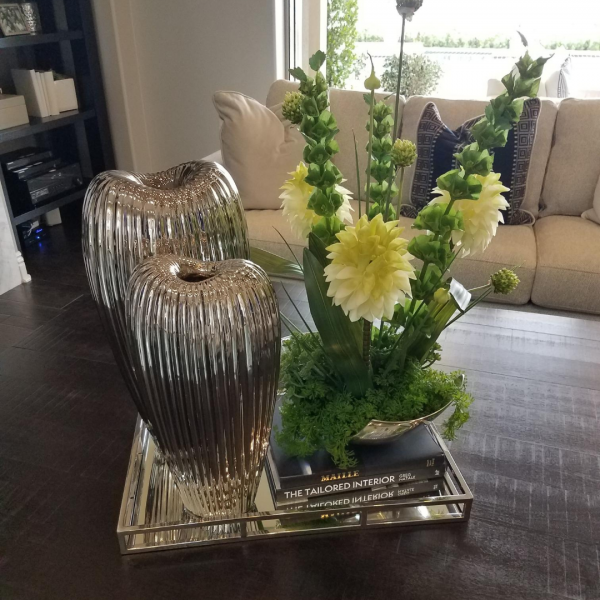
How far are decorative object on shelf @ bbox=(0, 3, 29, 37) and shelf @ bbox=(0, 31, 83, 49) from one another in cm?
4

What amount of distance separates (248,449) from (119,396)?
0.41 m

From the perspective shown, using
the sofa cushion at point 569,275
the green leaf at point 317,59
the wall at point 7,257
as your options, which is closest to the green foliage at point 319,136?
the green leaf at point 317,59

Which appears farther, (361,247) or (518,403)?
(518,403)

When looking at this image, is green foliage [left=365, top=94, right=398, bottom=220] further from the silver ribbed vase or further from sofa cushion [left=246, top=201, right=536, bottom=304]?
sofa cushion [left=246, top=201, right=536, bottom=304]

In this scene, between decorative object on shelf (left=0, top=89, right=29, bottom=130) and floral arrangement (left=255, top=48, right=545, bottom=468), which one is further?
decorative object on shelf (left=0, top=89, right=29, bottom=130)

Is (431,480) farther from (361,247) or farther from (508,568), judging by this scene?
(361,247)

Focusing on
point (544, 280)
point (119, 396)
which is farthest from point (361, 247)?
point (544, 280)

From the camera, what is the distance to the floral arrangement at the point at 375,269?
0.59 metres

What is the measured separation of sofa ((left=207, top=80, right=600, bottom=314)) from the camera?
185 cm

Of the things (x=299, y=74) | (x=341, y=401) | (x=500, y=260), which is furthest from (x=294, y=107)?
(x=500, y=260)

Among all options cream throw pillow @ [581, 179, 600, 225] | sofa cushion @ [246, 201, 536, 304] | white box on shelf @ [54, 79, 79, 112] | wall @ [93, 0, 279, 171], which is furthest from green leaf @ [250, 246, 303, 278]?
white box on shelf @ [54, 79, 79, 112]

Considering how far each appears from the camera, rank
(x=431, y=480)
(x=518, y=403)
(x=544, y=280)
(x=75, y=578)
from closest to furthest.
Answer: (x=75, y=578)
(x=431, y=480)
(x=518, y=403)
(x=544, y=280)

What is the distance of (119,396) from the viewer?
3.37 ft

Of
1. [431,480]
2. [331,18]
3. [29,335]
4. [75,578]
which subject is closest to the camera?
[75,578]
